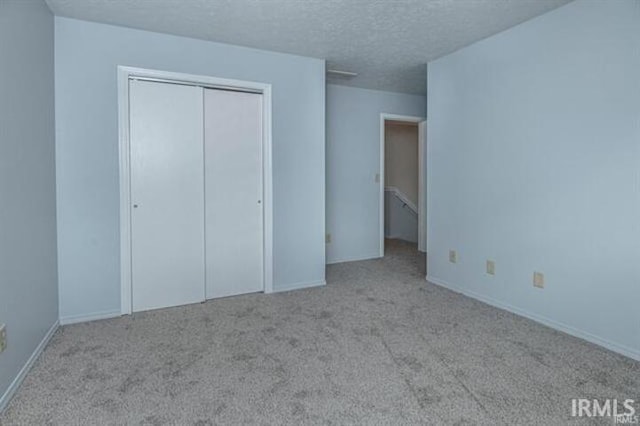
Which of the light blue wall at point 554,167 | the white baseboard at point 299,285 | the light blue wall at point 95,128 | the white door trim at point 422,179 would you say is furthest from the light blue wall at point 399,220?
the light blue wall at point 95,128

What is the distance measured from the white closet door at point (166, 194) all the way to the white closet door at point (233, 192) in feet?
0.33

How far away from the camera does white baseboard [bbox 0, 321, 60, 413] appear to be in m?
1.70

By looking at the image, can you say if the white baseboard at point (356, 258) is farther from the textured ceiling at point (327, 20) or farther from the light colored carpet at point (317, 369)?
the textured ceiling at point (327, 20)

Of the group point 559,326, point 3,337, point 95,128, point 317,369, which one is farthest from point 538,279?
point 95,128

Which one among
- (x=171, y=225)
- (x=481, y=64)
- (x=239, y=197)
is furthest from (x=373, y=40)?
(x=171, y=225)

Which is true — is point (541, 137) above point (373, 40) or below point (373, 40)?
below

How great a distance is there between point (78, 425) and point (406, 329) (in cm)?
201

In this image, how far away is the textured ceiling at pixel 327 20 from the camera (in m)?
2.44

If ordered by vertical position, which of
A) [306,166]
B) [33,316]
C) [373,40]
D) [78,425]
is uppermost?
[373,40]

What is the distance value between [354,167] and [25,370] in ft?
13.0

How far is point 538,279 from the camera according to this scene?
2.72 metres

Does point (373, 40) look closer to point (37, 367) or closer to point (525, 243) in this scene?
point (525, 243)

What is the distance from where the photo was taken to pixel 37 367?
80.7 inches

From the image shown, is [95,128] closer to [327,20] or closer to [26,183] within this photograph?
[26,183]
